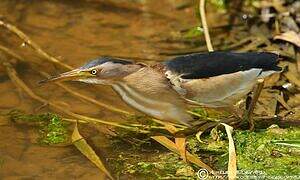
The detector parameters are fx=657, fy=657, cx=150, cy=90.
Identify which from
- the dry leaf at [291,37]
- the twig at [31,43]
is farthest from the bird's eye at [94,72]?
the dry leaf at [291,37]

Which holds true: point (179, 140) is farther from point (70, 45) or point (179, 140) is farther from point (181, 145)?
point (70, 45)

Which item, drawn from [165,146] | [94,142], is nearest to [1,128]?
[94,142]

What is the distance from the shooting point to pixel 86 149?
2.66 m

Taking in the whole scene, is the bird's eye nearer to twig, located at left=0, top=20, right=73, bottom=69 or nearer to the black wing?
the black wing

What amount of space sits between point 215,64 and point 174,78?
165mm

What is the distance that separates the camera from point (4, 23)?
354 centimetres

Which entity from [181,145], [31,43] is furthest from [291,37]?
[31,43]

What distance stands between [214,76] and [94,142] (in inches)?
23.9

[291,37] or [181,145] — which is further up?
[291,37]

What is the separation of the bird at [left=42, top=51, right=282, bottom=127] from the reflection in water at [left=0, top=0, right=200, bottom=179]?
0.35 metres

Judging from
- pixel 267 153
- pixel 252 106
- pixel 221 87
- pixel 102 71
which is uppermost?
pixel 102 71

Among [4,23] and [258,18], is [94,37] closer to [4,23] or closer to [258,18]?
[4,23]

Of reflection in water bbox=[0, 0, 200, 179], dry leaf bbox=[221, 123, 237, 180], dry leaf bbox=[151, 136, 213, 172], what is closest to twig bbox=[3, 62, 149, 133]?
reflection in water bbox=[0, 0, 200, 179]

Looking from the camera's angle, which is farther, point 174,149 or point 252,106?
point 252,106
